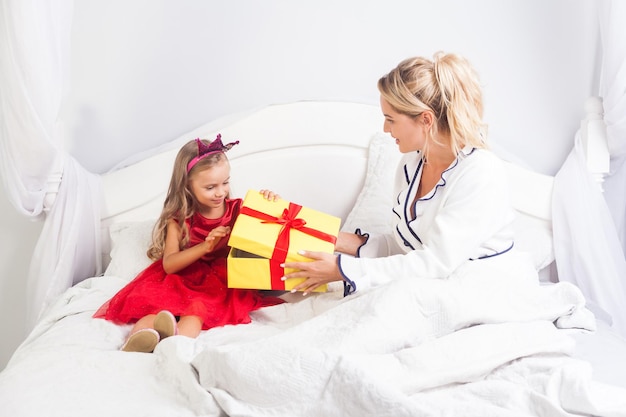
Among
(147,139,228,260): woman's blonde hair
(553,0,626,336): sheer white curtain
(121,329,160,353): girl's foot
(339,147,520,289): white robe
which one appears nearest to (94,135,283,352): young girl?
(147,139,228,260): woman's blonde hair

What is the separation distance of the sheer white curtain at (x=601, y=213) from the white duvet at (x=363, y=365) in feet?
1.47

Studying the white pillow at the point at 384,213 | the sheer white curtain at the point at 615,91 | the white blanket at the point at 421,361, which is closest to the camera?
the white blanket at the point at 421,361

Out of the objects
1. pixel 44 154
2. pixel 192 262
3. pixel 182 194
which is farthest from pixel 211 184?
pixel 44 154

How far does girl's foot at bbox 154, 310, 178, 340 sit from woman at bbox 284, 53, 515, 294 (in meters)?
0.31

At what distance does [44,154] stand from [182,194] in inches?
16.8

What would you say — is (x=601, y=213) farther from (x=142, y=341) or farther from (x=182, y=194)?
(x=142, y=341)

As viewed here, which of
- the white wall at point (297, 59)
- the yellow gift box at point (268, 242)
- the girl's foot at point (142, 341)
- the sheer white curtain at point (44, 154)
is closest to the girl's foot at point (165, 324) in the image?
the girl's foot at point (142, 341)

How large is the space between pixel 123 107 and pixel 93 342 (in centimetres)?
104

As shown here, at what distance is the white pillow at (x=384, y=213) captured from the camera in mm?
2289

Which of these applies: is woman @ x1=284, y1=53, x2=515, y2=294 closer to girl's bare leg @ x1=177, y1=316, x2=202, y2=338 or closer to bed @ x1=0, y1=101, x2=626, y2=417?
bed @ x1=0, y1=101, x2=626, y2=417

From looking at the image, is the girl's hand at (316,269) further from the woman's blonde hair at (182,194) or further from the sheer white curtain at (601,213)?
the sheer white curtain at (601,213)

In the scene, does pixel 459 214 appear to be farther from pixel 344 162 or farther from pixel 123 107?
pixel 123 107

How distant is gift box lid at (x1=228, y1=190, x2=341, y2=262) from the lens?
183cm

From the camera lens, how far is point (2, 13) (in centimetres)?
194
